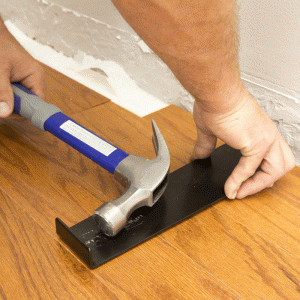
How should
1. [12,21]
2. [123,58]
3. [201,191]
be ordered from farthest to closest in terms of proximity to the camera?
1. [12,21]
2. [123,58]
3. [201,191]

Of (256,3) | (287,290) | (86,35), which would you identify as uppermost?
(256,3)

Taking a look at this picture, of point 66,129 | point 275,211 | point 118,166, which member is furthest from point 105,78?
point 275,211

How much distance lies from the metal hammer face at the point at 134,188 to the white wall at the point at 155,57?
1.24 feet

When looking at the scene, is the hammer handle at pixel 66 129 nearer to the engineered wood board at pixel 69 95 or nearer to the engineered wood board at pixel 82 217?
the engineered wood board at pixel 82 217

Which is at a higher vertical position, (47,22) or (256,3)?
(256,3)

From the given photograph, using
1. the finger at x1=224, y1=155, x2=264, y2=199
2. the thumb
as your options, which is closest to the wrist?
the finger at x1=224, y1=155, x2=264, y2=199

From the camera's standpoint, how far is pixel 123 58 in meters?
1.31

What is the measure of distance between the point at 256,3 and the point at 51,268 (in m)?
0.76

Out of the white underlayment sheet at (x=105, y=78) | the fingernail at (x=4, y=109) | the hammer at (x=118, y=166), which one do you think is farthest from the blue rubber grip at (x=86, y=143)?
the white underlayment sheet at (x=105, y=78)

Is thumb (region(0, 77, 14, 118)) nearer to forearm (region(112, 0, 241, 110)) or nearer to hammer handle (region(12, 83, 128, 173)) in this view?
hammer handle (region(12, 83, 128, 173))

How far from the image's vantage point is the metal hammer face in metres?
0.62

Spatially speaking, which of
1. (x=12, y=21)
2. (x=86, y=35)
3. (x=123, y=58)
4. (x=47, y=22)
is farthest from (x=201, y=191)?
(x=12, y=21)

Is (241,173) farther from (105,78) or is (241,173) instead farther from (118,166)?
(105,78)

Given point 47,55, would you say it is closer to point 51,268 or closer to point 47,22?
point 47,22
